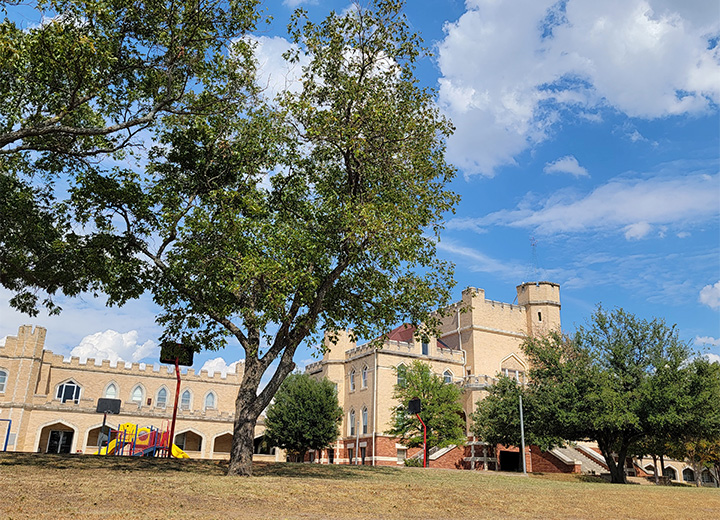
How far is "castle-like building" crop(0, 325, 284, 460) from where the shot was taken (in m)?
45.4

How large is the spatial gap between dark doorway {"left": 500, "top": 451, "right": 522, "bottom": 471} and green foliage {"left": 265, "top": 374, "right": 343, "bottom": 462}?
12.7m

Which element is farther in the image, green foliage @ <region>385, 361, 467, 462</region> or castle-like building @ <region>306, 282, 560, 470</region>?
castle-like building @ <region>306, 282, 560, 470</region>

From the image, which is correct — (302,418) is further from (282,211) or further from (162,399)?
(282,211)

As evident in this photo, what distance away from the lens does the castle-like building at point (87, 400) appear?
45406 millimetres

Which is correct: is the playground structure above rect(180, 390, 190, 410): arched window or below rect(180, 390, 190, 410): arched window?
below

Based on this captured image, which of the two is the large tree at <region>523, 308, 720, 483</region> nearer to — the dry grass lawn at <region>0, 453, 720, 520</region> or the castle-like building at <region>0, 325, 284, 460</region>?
the dry grass lawn at <region>0, 453, 720, 520</region>

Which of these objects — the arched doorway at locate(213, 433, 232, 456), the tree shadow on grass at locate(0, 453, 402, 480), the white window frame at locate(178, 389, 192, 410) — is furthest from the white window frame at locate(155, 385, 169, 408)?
the tree shadow on grass at locate(0, 453, 402, 480)

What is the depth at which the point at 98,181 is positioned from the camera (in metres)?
16.2

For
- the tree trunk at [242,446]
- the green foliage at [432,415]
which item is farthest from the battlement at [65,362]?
the tree trunk at [242,446]

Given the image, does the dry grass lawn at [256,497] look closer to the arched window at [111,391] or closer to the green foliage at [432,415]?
the green foliage at [432,415]

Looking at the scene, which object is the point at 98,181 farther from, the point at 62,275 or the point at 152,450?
the point at 152,450

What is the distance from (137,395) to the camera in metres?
54.5

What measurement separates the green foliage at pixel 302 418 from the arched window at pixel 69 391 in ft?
59.3

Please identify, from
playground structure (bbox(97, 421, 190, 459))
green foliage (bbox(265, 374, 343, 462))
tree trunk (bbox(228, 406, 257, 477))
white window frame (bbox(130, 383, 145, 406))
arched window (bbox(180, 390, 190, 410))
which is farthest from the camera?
arched window (bbox(180, 390, 190, 410))
